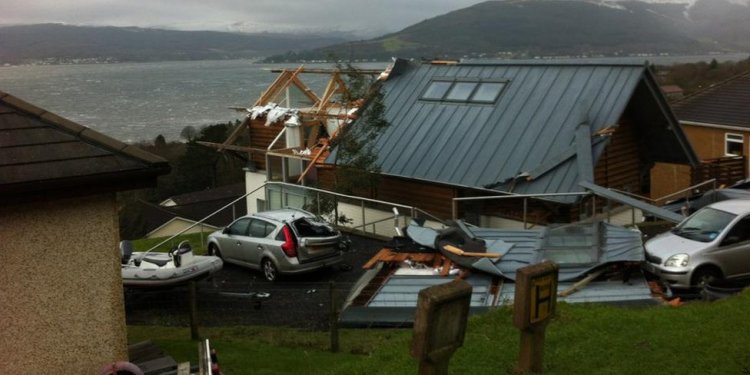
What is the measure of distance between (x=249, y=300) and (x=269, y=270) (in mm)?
2051

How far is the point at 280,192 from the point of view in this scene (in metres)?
24.4

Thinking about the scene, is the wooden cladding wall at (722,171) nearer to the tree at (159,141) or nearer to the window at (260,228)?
the window at (260,228)

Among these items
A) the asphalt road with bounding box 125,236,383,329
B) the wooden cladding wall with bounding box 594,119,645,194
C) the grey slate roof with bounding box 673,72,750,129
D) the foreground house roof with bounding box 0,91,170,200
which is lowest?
the asphalt road with bounding box 125,236,383,329

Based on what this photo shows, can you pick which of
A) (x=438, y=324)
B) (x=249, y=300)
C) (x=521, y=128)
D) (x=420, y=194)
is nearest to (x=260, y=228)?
(x=249, y=300)

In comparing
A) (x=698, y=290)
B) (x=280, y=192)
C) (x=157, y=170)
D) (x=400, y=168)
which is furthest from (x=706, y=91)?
(x=157, y=170)

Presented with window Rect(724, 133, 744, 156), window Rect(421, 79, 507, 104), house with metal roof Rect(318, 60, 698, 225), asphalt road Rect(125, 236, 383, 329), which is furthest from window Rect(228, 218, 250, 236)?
window Rect(724, 133, 744, 156)

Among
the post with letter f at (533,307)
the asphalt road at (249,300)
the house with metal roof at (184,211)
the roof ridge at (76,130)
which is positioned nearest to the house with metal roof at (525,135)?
the asphalt road at (249,300)

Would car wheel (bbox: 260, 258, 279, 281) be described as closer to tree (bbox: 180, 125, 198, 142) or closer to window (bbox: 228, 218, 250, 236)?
window (bbox: 228, 218, 250, 236)

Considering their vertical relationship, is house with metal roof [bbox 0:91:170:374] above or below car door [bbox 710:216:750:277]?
above

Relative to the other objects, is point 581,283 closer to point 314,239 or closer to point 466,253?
point 466,253

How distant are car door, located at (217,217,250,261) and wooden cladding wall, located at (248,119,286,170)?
487 inches

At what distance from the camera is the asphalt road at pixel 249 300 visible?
1357 cm

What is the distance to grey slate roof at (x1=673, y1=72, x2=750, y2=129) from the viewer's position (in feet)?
105

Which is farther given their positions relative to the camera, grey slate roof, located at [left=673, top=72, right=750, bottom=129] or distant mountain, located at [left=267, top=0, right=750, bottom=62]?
distant mountain, located at [left=267, top=0, right=750, bottom=62]
